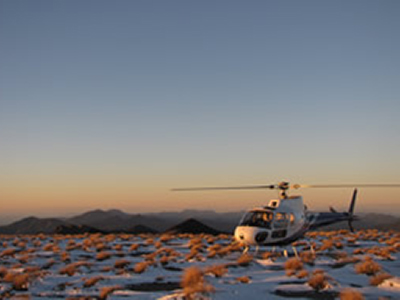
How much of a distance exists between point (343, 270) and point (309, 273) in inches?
63.2

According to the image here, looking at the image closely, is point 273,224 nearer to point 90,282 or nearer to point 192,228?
point 90,282

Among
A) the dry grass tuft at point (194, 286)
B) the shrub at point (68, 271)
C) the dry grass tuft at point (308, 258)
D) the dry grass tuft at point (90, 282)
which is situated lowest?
the dry grass tuft at point (308, 258)

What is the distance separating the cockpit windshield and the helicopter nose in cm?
31

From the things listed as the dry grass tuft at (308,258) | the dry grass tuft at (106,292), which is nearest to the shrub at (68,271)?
the dry grass tuft at (106,292)

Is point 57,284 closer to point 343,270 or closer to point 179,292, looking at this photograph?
point 179,292

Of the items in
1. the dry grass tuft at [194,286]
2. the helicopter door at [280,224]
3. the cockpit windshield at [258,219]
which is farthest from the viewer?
the helicopter door at [280,224]

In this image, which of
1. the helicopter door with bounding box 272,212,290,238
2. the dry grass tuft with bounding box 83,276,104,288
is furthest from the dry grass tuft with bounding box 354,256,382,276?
the dry grass tuft with bounding box 83,276,104,288

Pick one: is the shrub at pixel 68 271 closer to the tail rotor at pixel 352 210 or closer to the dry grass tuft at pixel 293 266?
the dry grass tuft at pixel 293 266

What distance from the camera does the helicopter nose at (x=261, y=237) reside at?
1462cm

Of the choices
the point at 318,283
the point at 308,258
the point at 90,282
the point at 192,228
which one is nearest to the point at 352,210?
the point at 308,258

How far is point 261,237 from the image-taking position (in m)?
14.7

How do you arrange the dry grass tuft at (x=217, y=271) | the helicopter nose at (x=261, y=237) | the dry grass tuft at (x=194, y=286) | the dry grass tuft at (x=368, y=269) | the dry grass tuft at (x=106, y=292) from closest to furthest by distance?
the dry grass tuft at (x=194, y=286) < the dry grass tuft at (x=106, y=292) < the dry grass tuft at (x=217, y=271) < the dry grass tuft at (x=368, y=269) < the helicopter nose at (x=261, y=237)

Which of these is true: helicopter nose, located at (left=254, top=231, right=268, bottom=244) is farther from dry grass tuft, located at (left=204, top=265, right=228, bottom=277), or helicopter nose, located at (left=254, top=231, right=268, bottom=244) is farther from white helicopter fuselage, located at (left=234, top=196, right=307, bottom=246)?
dry grass tuft, located at (left=204, top=265, right=228, bottom=277)

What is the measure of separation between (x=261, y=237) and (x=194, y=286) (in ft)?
17.6
